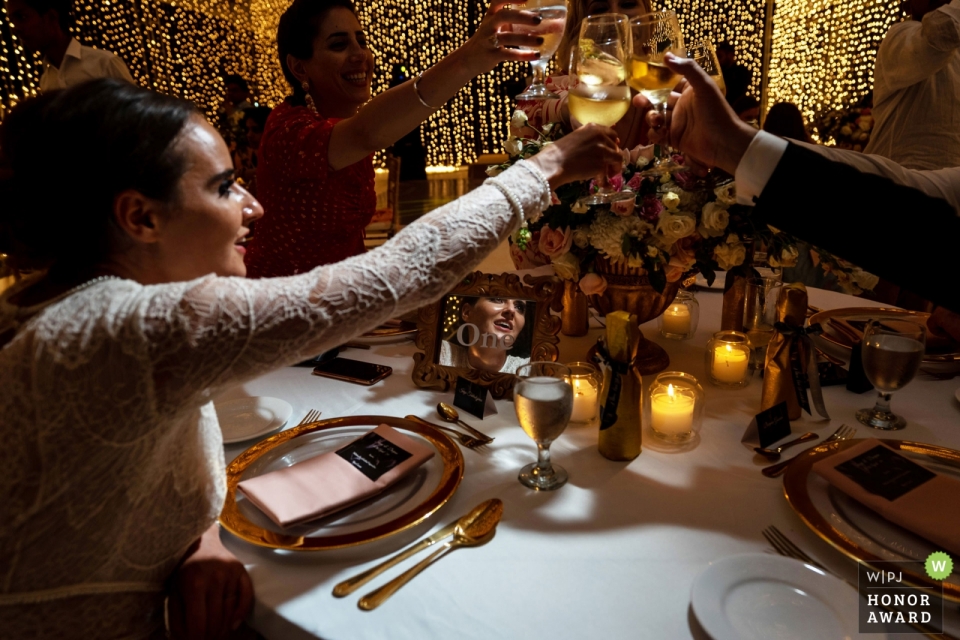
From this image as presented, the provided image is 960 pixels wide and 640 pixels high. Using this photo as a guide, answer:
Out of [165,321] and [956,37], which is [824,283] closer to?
[956,37]

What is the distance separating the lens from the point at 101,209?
0.84m

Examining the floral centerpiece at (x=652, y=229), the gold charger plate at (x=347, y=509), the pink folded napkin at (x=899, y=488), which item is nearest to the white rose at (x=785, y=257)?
the floral centerpiece at (x=652, y=229)

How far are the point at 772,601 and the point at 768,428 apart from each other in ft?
1.56

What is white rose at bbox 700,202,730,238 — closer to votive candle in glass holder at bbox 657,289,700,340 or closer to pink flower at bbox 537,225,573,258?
pink flower at bbox 537,225,573,258

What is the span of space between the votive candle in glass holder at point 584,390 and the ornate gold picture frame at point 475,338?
0.39 feet

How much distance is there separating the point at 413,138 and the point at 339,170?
334 inches

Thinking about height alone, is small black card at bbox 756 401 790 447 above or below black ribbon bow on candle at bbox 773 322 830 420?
below

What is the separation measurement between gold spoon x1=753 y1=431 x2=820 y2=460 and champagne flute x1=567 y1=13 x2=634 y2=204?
0.64m

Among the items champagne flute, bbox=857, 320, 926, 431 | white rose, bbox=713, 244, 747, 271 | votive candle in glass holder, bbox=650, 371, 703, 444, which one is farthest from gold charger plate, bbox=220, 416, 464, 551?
champagne flute, bbox=857, 320, 926, 431

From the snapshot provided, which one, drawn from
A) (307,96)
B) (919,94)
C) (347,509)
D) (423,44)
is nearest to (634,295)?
(347,509)

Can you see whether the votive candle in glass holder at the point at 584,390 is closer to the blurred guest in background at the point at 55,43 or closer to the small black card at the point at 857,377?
the small black card at the point at 857,377

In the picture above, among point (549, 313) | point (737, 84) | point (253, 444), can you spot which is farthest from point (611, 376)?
point (737, 84)

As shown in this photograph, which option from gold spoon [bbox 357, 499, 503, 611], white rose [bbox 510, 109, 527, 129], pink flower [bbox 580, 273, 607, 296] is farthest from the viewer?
white rose [bbox 510, 109, 527, 129]

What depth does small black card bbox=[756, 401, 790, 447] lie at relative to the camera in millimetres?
1158
